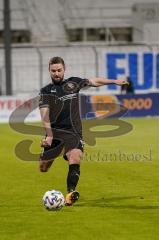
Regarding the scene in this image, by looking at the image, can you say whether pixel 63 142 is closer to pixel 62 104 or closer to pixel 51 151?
pixel 51 151

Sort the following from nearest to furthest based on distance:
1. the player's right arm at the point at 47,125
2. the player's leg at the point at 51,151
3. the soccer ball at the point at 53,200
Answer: the soccer ball at the point at 53,200 → the player's right arm at the point at 47,125 → the player's leg at the point at 51,151

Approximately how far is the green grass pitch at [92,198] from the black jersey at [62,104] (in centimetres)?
136

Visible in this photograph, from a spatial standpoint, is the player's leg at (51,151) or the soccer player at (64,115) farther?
Answer: the player's leg at (51,151)

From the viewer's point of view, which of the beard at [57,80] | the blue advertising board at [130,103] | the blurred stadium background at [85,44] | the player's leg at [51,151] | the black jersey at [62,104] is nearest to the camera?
the beard at [57,80]

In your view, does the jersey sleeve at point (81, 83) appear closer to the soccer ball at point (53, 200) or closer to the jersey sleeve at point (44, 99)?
the jersey sleeve at point (44, 99)

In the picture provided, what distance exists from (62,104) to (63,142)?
62cm

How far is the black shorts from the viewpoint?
11547mm

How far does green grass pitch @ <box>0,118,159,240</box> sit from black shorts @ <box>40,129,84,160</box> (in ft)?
3.11

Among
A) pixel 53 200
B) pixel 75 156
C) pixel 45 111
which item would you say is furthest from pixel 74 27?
pixel 53 200

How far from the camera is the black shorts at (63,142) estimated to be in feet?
37.9

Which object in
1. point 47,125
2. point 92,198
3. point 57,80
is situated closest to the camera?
point 47,125

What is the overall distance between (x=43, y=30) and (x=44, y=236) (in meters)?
37.8

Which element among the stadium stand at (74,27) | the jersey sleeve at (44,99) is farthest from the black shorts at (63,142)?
the stadium stand at (74,27)

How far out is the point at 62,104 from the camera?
11641 mm
